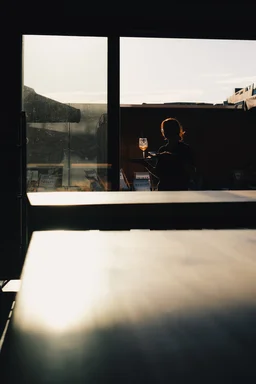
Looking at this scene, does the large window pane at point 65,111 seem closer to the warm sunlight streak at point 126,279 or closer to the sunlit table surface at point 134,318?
the warm sunlight streak at point 126,279

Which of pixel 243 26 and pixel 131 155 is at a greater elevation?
pixel 243 26

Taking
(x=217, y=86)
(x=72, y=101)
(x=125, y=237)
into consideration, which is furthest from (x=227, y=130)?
(x=125, y=237)

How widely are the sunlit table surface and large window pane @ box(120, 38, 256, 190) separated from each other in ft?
14.0

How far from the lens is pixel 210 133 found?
7602mm

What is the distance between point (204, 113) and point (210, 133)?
31cm

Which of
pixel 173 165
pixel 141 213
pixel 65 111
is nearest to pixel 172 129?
pixel 173 165

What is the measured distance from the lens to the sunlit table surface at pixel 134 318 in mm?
557

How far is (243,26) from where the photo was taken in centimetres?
372

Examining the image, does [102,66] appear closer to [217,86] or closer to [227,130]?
[217,86]

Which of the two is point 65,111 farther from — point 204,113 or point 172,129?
point 204,113

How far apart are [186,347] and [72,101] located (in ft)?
12.2

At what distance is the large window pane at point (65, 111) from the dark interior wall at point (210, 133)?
9.78 feet

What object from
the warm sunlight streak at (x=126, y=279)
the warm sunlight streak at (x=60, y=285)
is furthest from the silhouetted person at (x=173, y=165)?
the warm sunlight streak at (x=60, y=285)

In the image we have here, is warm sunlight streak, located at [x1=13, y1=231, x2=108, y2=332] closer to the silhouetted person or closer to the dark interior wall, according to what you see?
the silhouetted person
